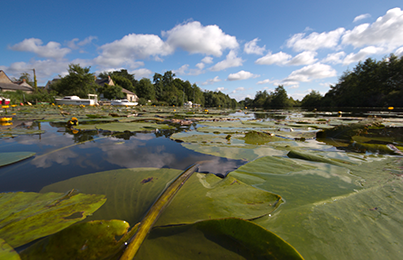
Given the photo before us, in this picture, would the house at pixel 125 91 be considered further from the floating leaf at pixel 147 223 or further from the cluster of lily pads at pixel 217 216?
the floating leaf at pixel 147 223

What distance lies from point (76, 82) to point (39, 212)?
3162 cm

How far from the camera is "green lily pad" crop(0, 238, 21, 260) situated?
Answer: 450 millimetres

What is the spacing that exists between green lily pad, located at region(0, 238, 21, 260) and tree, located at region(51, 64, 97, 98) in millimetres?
30238

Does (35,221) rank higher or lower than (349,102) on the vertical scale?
lower

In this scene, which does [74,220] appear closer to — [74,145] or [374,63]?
[74,145]

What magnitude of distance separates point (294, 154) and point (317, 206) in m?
0.96

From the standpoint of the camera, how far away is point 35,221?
64 cm

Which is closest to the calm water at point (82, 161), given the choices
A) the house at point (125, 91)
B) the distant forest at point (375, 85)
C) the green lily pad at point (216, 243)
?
the green lily pad at point (216, 243)

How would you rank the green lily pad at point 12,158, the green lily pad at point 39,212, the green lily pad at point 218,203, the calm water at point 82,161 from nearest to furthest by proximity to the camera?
the green lily pad at point 39,212 → the green lily pad at point 218,203 → the calm water at point 82,161 → the green lily pad at point 12,158

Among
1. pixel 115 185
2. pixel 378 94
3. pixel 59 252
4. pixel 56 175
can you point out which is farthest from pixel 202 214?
pixel 378 94

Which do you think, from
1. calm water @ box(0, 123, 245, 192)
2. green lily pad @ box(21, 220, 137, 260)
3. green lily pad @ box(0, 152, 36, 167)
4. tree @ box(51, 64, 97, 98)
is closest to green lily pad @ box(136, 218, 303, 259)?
green lily pad @ box(21, 220, 137, 260)

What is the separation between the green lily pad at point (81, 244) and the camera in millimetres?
466

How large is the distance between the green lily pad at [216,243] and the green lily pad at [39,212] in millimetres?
383

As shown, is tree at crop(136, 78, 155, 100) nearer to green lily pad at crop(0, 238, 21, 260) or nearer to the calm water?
the calm water
